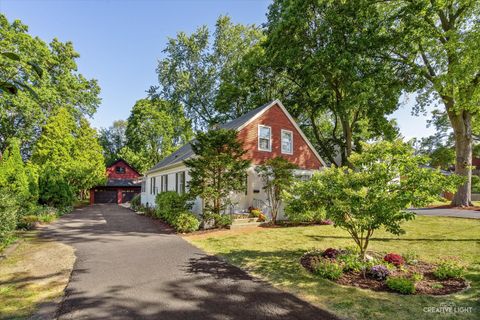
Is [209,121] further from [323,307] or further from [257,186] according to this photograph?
[323,307]

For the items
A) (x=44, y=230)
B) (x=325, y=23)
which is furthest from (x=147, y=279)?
(x=325, y=23)

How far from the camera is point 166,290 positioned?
566cm

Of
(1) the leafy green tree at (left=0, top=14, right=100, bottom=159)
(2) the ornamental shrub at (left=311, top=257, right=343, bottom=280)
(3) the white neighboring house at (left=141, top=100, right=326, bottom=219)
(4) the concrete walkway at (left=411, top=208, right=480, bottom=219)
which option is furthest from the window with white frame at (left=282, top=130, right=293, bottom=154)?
(1) the leafy green tree at (left=0, top=14, right=100, bottom=159)

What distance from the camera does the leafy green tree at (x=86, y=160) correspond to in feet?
93.9

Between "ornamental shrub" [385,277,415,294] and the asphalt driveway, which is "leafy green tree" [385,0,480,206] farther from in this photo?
the asphalt driveway

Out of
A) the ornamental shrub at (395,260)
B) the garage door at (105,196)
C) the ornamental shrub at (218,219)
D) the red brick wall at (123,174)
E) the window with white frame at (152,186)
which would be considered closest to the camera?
the ornamental shrub at (395,260)

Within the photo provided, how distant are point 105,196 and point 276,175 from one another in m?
31.6

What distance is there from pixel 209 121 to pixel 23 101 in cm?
1721

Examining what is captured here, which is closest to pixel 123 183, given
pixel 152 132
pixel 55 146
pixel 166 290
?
pixel 152 132

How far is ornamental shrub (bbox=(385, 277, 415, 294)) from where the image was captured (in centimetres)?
536

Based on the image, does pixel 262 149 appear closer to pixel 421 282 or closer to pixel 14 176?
pixel 421 282

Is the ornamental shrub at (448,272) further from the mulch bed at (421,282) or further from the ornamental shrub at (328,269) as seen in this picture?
the ornamental shrub at (328,269)

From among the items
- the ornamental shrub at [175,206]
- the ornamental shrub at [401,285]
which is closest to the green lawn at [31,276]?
the ornamental shrub at [175,206]

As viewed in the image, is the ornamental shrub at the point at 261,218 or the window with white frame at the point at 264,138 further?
the window with white frame at the point at 264,138
